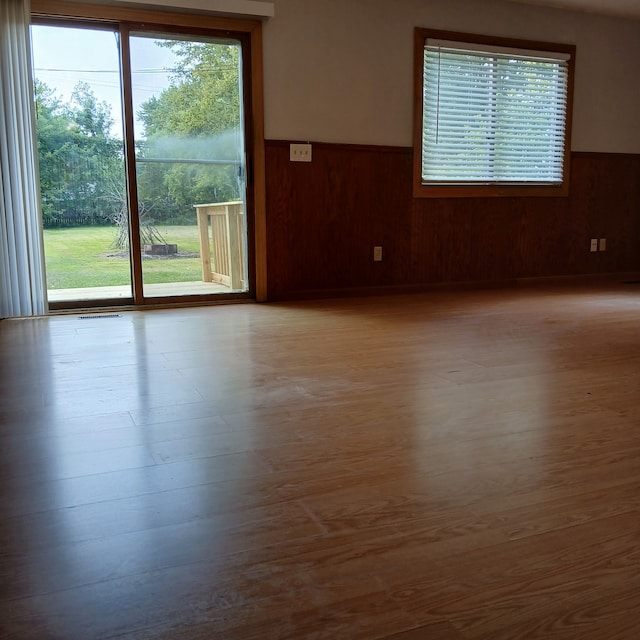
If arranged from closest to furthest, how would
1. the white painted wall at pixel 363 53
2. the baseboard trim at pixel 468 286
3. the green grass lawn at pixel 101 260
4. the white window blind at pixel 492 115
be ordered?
the green grass lawn at pixel 101 260, the white painted wall at pixel 363 53, the baseboard trim at pixel 468 286, the white window blind at pixel 492 115

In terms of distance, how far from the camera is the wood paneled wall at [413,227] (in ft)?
15.4

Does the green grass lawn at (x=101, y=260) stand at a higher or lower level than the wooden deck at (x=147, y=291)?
higher

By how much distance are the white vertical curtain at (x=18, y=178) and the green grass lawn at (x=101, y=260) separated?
0.70ft

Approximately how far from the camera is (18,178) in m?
3.85

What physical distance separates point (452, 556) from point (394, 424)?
787mm

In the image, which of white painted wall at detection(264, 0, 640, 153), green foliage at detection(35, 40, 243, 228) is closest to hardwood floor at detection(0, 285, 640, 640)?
green foliage at detection(35, 40, 243, 228)

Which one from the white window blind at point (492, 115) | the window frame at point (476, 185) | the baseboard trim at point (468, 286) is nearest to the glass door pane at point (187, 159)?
the baseboard trim at point (468, 286)

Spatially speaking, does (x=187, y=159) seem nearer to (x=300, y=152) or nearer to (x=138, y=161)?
(x=138, y=161)

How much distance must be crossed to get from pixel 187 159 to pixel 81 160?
0.71 m

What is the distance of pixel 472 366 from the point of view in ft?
9.02

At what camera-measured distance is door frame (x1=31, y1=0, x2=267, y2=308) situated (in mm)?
3936

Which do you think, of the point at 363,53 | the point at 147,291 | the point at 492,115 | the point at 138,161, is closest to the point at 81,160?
the point at 138,161

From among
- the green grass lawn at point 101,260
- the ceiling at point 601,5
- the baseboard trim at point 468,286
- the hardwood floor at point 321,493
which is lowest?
the hardwood floor at point 321,493

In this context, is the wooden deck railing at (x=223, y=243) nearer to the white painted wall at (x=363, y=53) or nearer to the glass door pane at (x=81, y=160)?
the glass door pane at (x=81, y=160)
